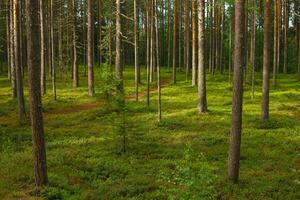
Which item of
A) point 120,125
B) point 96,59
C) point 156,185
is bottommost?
point 156,185

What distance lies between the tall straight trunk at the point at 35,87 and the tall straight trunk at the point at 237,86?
6.02 meters

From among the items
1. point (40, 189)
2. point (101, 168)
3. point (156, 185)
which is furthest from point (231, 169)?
point (40, 189)

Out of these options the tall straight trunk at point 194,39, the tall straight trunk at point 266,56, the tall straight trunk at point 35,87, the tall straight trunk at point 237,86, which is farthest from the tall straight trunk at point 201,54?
the tall straight trunk at point 35,87

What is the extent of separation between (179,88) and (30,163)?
2315 cm

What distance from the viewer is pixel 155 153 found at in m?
16.6

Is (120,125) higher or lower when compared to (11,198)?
higher

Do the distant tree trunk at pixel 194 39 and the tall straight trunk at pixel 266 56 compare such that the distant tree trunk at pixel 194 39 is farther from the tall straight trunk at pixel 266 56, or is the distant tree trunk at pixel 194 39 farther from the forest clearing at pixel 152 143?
the tall straight trunk at pixel 266 56

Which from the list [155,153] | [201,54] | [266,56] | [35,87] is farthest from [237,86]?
[201,54]

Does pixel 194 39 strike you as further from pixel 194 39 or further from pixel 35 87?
pixel 35 87

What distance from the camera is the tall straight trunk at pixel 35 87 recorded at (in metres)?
11.5

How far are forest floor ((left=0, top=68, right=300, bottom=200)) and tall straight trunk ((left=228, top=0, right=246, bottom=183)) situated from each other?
751 millimetres

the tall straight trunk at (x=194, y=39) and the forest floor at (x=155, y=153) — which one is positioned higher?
the tall straight trunk at (x=194, y=39)

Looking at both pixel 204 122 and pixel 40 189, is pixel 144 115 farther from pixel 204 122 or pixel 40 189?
pixel 40 189

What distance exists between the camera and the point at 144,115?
24.2 metres
